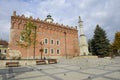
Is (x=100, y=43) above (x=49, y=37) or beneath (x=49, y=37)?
beneath

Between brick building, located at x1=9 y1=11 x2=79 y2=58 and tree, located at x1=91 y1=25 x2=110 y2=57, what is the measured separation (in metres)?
7.48

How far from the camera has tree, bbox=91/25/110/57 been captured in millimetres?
38531

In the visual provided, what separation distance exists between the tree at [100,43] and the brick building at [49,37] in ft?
24.5

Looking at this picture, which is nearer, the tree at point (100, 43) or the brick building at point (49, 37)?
the brick building at point (49, 37)

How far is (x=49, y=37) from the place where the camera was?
3912 cm

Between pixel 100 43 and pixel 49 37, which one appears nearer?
pixel 49 37

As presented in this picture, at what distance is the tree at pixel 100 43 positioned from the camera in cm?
3853

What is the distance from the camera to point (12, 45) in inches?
1242

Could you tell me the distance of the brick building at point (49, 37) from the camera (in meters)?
32.8

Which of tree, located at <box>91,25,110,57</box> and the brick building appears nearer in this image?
the brick building

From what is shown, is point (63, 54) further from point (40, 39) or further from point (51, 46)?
point (40, 39)

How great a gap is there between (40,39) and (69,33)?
11900 millimetres

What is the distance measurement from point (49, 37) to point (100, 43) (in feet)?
50.9

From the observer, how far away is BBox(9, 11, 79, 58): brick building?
3284 centimetres
